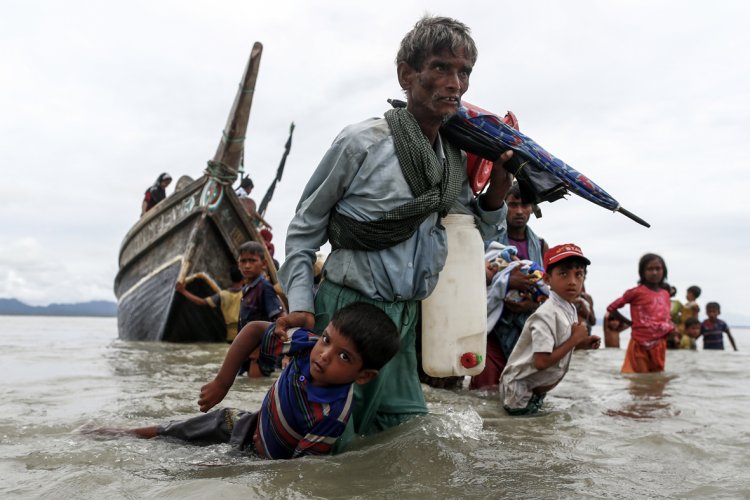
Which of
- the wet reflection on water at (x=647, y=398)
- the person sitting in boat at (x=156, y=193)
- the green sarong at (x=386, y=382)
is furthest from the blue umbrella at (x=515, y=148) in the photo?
the person sitting in boat at (x=156, y=193)

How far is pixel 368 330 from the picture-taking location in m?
2.38

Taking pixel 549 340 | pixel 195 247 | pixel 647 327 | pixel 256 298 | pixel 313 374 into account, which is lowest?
pixel 313 374

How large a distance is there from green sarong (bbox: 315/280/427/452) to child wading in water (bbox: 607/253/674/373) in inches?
195

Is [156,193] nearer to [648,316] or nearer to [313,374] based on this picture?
[648,316]

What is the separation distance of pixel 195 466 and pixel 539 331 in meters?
2.15

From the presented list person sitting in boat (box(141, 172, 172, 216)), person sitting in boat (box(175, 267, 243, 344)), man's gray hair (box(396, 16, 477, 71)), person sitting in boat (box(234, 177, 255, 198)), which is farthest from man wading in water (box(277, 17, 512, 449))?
person sitting in boat (box(141, 172, 172, 216))

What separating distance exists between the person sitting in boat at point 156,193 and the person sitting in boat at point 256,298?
7.57 metres

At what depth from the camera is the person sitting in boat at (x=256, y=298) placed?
19.1 feet

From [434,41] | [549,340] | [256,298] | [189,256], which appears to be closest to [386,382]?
[434,41]

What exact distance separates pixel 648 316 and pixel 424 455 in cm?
517

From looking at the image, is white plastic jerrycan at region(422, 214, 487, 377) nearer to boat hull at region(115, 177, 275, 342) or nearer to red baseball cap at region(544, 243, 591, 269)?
red baseball cap at region(544, 243, 591, 269)

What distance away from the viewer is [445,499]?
206 cm

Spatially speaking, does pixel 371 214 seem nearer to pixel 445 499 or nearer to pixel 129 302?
pixel 445 499

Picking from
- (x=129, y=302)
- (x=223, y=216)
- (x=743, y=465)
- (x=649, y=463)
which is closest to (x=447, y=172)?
(x=649, y=463)
